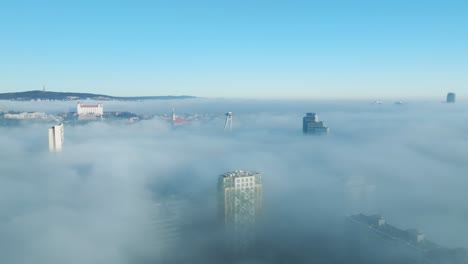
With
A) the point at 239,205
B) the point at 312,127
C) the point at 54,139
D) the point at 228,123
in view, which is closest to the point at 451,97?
the point at 312,127

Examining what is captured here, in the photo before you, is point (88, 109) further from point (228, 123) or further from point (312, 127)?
point (312, 127)

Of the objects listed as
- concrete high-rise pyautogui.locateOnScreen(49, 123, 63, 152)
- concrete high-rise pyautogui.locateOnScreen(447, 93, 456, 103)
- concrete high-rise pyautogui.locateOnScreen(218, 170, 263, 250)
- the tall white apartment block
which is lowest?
concrete high-rise pyautogui.locateOnScreen(218, 170, 263, 250)

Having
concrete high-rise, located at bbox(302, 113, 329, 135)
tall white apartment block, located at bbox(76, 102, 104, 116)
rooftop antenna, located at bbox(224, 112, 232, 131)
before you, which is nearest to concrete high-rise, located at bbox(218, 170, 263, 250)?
concrete high-rise, located at bbox(302, 113, 329, 135)

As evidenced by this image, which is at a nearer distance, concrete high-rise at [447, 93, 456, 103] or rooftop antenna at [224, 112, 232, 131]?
rooftop antenna at [224, 112, 232, 131]

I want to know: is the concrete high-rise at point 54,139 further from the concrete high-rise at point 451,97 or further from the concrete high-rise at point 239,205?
the concrete high-rise at point 451,97

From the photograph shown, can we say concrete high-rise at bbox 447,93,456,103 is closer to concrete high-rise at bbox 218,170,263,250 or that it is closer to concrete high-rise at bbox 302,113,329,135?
concrete high-rise at bbox 302,113,329,135

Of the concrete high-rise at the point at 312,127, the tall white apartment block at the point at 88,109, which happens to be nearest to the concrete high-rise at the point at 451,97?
the concrete high-rise at the point at 312,127

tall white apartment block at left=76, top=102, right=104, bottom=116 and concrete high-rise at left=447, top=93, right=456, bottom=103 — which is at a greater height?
concrete high-rise at left=447, top=93, right=456, bottom=103
